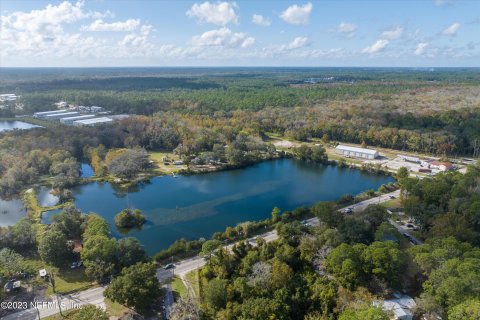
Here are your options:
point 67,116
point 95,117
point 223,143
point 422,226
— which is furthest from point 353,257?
point 67,116

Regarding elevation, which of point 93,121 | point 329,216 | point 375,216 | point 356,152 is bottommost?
point 356,152

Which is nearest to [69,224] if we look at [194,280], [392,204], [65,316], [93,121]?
[65,316]

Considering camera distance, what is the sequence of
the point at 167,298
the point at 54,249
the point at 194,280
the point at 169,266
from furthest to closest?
1. the point at 169,266
2. the point at 54,249
3. the point at 194,280
4. the point at 167,298

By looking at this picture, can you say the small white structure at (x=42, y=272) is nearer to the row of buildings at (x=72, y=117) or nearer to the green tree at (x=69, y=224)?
the green tree at (x=69, y=224)

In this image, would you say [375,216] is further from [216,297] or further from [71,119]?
[71,119]

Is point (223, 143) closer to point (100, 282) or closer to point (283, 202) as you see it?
point (283, 202)

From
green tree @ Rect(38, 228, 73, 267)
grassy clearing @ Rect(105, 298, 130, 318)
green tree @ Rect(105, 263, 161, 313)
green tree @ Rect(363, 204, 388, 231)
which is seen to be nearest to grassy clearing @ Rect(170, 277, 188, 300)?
green tree @ Rect(105, 263, 161, 313)
